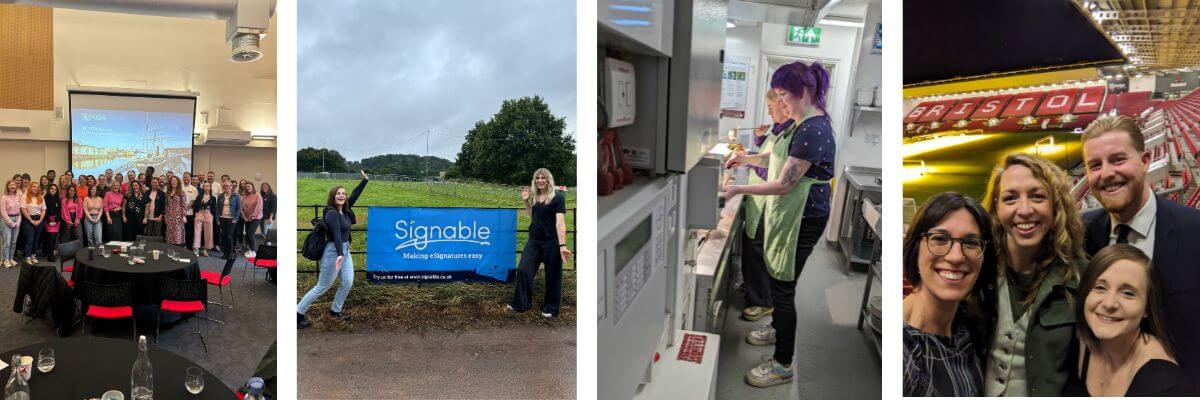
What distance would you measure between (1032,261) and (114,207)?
2916 mm

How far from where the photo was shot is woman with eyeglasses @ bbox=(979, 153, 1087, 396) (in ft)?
4.54

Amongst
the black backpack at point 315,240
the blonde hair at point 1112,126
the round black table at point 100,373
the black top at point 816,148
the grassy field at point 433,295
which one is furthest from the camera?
the grassy field at point 433,295

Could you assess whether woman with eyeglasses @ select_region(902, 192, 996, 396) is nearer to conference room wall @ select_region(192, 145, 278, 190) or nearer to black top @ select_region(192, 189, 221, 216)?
conference room wall @ select_region(192, 145, 278, 190)

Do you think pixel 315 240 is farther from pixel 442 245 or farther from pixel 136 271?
pixel 442 245

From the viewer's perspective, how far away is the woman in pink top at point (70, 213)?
2.31 m

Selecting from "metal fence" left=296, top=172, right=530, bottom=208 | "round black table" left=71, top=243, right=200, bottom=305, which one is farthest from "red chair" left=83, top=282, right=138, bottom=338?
"metal fence" left=296, top=172, right=530, bottom=208

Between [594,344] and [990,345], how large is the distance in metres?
1.15

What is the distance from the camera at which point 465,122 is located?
6055 millimetres

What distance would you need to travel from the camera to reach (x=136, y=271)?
2.40 metres

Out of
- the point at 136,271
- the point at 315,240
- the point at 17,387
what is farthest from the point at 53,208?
the point at 17,387

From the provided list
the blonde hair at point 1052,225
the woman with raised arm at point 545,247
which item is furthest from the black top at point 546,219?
the blonde hair at point 1052,225

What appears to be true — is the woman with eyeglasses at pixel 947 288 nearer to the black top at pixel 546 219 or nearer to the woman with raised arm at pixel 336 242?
the black top at pixel 546 219

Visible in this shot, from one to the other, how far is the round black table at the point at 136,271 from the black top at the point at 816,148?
2.35m

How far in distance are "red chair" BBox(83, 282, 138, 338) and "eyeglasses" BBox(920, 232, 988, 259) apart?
108 inches
